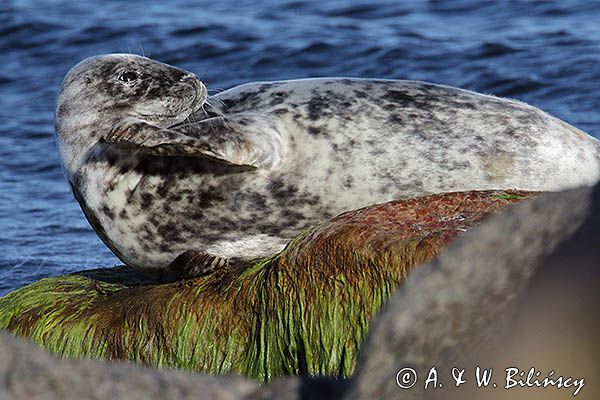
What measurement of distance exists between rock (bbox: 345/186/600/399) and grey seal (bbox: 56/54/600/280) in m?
3.00

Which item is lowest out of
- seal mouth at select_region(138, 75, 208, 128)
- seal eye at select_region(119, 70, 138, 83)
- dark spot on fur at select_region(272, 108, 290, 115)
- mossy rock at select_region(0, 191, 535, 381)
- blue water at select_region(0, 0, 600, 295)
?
blue water at select_region(0, 0, 600, 295)

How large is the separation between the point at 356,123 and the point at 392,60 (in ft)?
Result: 20.7

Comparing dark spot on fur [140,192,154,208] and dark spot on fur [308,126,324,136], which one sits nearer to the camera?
dark spot on fur [140,192,154,208]

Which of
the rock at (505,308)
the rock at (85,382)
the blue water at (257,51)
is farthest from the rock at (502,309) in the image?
the blue water at (257,51)

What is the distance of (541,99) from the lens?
10.2m

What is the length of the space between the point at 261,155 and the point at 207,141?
0.25 meters

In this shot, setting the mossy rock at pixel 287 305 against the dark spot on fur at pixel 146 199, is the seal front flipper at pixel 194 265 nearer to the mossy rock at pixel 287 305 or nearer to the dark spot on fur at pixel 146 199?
the mossy rock at pixel 287 305

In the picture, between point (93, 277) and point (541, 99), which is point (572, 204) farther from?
point (541, 99)

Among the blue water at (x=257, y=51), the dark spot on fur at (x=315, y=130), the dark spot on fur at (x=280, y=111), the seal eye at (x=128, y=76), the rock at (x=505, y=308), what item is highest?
the rock at (x=505, y=308)

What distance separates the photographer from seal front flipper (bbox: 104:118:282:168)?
4.99 metres

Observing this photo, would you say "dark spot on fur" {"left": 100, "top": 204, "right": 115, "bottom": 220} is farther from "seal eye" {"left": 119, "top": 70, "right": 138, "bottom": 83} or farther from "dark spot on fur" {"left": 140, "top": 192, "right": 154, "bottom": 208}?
"seal eye" {"left": 119, "top": 70, "right": 138, "bottom": 83}

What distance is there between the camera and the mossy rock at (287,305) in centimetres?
446

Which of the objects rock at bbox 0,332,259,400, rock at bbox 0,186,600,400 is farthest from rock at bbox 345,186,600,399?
rock at bbox 0,332,259,400

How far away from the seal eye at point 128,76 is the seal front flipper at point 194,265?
2.92 ft
